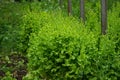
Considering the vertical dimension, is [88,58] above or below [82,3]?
below

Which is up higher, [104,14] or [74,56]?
[104,14]

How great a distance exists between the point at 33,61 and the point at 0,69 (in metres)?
2.31

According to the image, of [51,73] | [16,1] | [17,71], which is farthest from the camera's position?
[16,1]

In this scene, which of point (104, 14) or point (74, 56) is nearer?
point (74, 56)

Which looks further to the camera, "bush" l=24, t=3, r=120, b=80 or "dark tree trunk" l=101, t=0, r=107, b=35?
"dark tree trunk" l=101, t=0, r=107, b=35

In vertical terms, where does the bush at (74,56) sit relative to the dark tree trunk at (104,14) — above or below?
below

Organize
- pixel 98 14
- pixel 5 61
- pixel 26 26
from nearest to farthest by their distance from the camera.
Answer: pixel 5 61, pixel 26 26, pixel 98 14

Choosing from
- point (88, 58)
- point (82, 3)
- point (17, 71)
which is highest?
point (82, 3)

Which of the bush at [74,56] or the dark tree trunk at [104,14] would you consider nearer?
the bush at [74,56]

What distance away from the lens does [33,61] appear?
8.13m

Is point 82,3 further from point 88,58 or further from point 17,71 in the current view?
point 88,58

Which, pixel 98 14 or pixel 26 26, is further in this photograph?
pixel 98 14

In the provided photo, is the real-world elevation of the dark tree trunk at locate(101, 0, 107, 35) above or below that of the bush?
above

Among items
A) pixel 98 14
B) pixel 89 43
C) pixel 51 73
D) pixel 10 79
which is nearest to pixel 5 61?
pixel 10 79
